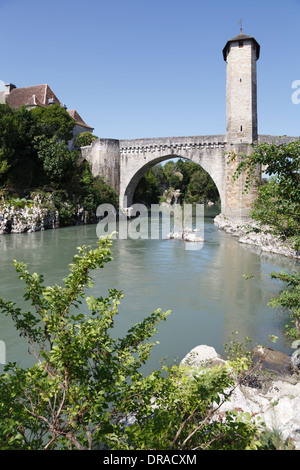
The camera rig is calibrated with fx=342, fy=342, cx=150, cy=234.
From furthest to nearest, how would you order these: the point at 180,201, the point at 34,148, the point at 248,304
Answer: the point at 180,201 < the point at 34,148 < the point at 248,304

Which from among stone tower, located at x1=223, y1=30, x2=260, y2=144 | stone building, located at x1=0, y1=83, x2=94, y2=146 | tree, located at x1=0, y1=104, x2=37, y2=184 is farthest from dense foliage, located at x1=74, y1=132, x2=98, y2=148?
stone tower, located at x1=223, y1=30, x2=260, y2=144

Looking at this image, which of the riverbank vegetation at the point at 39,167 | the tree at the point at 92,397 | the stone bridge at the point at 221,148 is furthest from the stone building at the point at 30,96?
the tree at the point at 92,397

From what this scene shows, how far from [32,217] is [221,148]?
41.3ft

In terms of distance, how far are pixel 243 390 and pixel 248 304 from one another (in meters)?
4.01

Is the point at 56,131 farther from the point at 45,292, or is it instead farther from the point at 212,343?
the point at 45,292

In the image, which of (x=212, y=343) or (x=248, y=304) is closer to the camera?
→ (x=212, y=343)

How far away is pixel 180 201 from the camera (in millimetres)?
49094

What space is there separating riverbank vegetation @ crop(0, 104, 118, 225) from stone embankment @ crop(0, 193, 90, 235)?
1.64 feet

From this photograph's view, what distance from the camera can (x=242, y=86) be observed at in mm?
20531

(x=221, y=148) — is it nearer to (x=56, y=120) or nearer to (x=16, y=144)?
(x=56, y=120)

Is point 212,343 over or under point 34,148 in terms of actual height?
under
